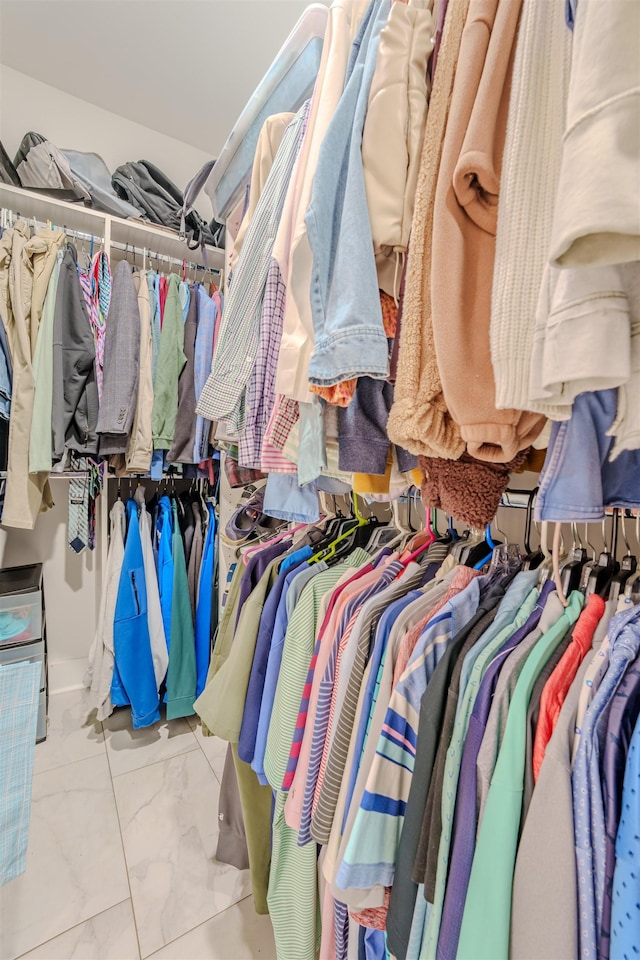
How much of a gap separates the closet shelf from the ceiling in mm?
666

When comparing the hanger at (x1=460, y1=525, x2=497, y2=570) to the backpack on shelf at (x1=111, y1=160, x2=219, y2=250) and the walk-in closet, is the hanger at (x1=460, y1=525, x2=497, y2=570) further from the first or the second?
the backpack on shelf at (x1=111, y1=160, x2=219, y2=250)

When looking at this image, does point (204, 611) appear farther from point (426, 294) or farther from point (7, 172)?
point (7, 172)

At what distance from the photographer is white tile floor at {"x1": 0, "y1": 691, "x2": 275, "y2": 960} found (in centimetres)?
107

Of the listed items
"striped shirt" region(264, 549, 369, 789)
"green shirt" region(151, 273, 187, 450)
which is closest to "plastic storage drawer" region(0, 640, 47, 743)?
"green shirt" region(151, 273, 187, 450)

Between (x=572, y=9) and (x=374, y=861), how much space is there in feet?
3.21

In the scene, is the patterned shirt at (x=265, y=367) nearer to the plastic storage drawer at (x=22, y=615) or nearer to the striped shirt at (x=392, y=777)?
the striped shirt at (x=392, y=777)

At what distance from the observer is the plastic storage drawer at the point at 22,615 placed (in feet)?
5.06

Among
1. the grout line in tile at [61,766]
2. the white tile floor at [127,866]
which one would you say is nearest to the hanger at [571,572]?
the white tile floor at [127,866]

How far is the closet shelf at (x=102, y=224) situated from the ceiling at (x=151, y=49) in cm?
67

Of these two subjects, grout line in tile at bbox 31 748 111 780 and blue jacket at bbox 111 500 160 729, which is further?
blue jacket at bbox 111 500 160 729

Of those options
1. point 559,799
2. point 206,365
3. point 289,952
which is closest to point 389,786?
point 559,799

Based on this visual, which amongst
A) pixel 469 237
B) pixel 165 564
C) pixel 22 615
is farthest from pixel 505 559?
pixel 22 615

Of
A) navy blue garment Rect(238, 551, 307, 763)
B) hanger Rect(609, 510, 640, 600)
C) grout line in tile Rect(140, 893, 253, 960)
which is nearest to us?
hanger Rect(609, 510, 640, 600)

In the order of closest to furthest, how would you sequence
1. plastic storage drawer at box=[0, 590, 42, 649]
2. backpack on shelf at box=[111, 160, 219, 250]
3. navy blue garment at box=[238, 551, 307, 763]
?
navy blue garment at box=[238, 551, 307, 763] < plastic storage drawer at box=[0, 590, 42, 649] < backpack on shelf at box=[111, 160, 219, 250]
